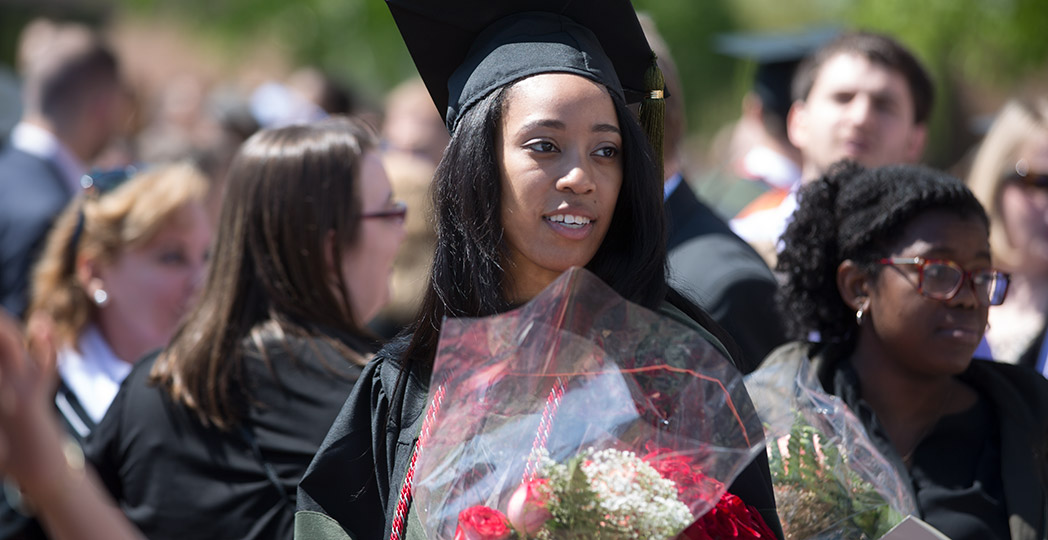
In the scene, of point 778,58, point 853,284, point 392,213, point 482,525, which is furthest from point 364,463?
point 778,58

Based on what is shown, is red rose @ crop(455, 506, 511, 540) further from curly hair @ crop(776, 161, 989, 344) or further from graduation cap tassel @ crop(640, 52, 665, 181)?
curly hair @ crop(776, 161, 989, 344)

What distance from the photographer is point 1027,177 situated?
15.2ft

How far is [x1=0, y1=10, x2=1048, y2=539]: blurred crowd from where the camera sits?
299 centimetres

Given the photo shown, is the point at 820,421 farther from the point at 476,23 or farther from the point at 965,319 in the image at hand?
the point at 476,23

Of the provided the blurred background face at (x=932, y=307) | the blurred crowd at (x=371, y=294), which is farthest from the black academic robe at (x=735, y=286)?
the blurred background face at (x=932, y=307)

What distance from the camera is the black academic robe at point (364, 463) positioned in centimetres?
237

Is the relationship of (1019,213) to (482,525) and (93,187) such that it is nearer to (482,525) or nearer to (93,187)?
(482,525)

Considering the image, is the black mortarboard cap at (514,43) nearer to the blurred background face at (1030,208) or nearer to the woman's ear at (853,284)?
the woman's ear at (853,284)

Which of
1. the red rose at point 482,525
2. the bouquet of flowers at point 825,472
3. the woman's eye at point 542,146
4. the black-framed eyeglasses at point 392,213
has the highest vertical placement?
the woman's eye at point 542,146

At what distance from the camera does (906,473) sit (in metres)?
2.82

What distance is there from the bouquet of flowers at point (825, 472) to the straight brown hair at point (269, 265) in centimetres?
125

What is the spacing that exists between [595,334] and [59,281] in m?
2.97

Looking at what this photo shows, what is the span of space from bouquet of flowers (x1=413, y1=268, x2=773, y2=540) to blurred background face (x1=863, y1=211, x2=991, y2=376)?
3.77 ft

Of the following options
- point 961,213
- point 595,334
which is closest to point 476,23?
point 595,334
